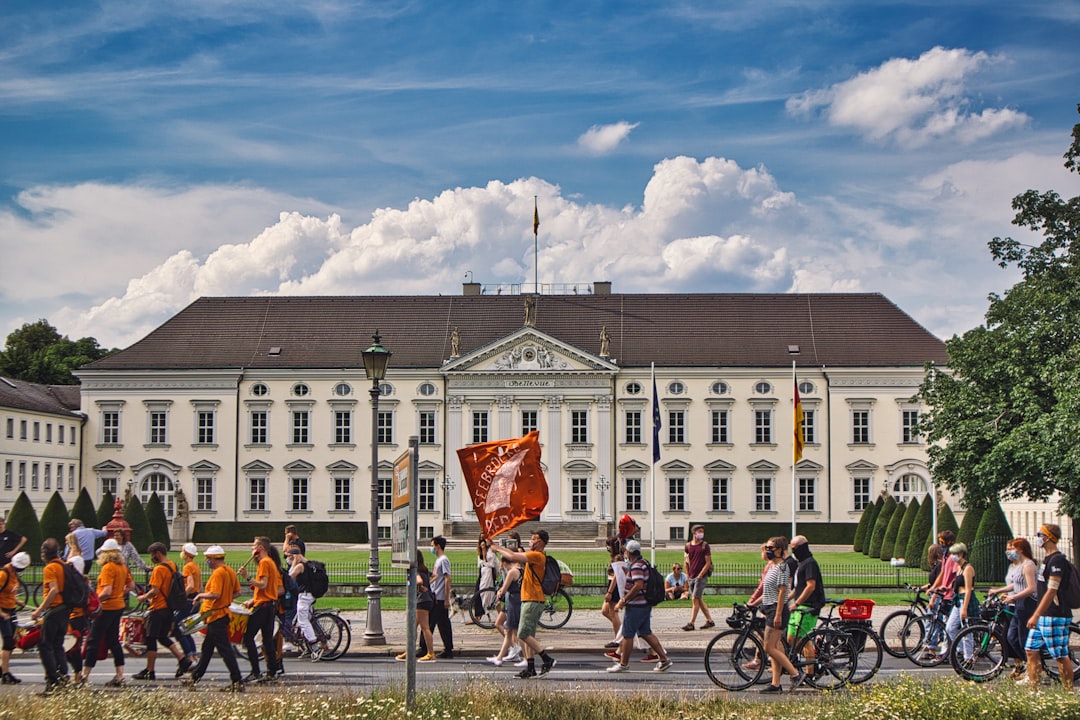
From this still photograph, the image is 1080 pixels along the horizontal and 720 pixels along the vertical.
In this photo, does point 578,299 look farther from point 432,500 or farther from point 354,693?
point 354,693

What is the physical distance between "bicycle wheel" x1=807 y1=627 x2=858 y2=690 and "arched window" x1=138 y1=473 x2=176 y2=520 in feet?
181

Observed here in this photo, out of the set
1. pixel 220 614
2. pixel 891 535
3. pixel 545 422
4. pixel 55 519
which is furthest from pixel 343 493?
pixel 220 614

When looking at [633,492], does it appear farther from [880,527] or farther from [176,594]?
[176,594]

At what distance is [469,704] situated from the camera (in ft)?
41.3

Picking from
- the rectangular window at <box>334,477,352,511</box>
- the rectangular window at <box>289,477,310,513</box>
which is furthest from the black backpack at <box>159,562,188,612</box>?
the rectangular window at <box>289,477,310,513</box>

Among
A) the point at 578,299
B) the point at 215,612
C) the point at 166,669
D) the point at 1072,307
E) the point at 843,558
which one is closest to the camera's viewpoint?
the point at 215,612

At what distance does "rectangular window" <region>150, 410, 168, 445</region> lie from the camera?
66.4 metres

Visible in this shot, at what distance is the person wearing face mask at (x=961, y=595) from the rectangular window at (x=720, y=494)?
155 feet

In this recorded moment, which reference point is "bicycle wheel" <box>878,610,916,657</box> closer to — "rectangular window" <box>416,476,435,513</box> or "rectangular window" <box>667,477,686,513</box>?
"rectangular window" <box>667,477,686,513</box>

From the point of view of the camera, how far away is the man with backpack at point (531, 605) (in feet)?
54.2

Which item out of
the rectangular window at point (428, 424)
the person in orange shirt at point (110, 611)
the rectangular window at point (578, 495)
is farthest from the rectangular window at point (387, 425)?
the person in orange shirt at point (110, 611)

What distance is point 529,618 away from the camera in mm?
16656

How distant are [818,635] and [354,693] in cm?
586

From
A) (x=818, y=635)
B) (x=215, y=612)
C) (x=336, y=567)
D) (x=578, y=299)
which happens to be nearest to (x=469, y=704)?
(x=215, y=612)
